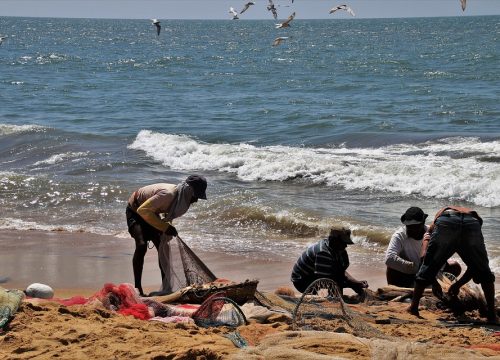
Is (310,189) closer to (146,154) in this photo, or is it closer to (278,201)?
(278,201)

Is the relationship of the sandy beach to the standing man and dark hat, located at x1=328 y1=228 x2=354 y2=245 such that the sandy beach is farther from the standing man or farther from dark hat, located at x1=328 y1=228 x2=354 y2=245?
dark hat, located at x1=328 y1=228 x2=354 y2=245

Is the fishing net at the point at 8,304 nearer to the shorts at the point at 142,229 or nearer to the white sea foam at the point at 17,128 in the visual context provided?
the shorts at the point at 142,229

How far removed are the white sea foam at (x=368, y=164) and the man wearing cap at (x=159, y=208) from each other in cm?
781

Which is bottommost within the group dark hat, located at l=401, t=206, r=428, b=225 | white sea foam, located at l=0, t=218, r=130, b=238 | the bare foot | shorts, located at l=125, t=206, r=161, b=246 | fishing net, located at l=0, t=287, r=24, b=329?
white sea foam, located at l=0, t=218, r=130, b=238

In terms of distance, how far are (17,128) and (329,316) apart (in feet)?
59.3

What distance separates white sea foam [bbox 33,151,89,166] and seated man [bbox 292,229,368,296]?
1168 centimetres

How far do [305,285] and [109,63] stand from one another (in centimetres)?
4502

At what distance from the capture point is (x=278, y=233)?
1216 centimetres

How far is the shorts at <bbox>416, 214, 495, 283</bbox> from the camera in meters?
6.82

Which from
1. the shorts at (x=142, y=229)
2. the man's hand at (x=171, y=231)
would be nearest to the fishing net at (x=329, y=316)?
the man's hand at (x=171, y=231)

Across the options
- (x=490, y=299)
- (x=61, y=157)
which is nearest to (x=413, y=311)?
(x=490, y=299)

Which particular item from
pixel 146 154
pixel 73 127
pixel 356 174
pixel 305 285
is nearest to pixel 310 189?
pixel 356 174

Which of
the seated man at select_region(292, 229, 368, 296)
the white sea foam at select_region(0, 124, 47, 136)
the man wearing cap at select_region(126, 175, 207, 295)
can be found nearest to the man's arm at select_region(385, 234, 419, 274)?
the seated man at select_region(292, 229, 368, 296)

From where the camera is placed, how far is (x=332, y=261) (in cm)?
739
